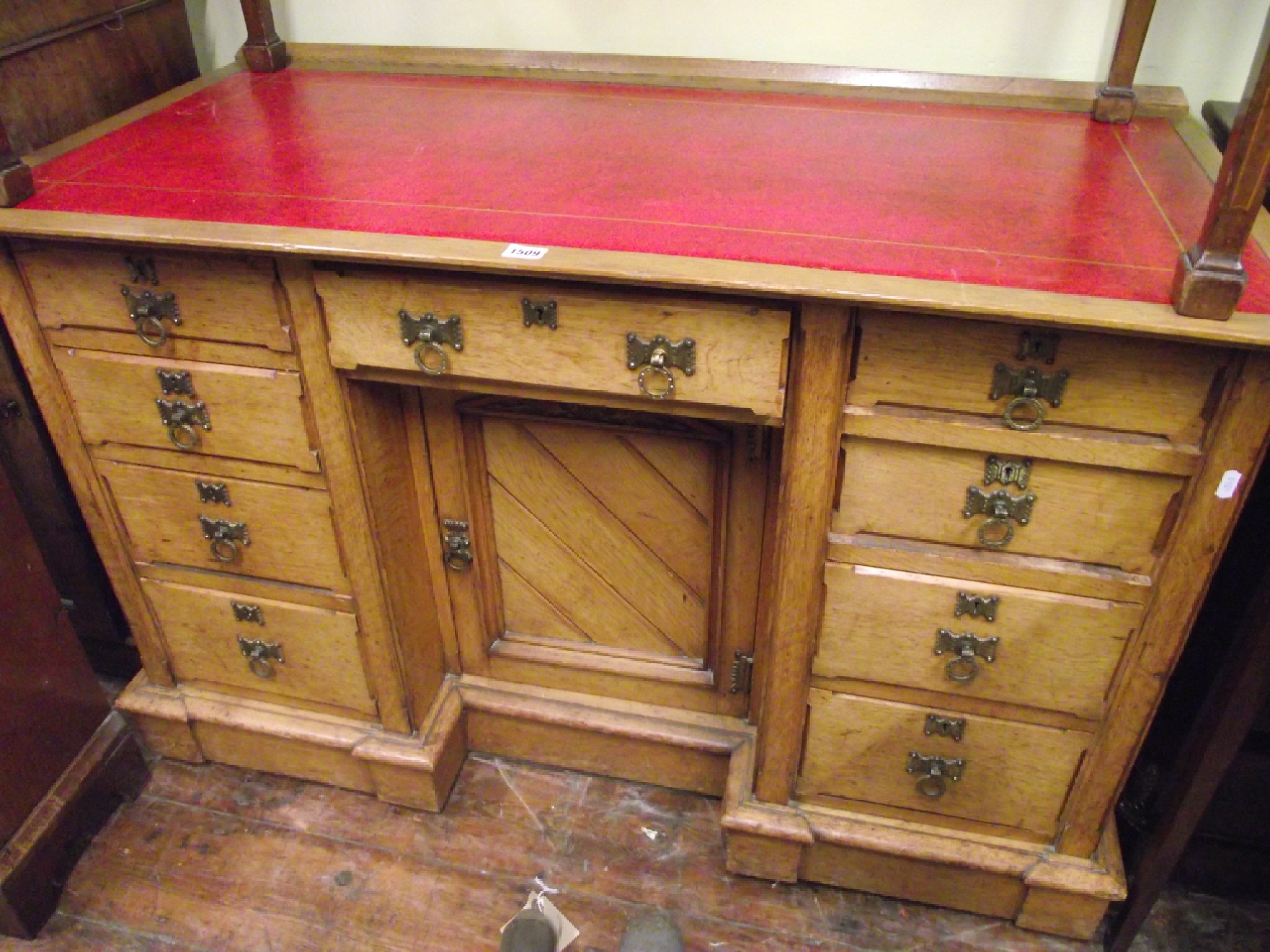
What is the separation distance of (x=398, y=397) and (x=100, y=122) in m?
0.73

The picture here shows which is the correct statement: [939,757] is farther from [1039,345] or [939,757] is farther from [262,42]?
[262,42]

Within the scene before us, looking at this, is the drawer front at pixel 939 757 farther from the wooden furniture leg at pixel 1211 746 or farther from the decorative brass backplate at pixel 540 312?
the decorative brass backplate at pixel 540 312

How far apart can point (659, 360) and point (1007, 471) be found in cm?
46

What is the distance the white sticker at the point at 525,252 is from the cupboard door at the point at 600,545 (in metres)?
0.39

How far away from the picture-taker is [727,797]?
164 centimetres

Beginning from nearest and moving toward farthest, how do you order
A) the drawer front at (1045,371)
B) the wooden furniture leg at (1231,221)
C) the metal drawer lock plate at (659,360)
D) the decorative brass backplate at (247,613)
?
1. the wooden furniture leg at (1231,221)
2. the drawer front at (1045,371)
3. the metal drawer lock plate at (659,360)
4. the decorative brass backplate at (247,613)

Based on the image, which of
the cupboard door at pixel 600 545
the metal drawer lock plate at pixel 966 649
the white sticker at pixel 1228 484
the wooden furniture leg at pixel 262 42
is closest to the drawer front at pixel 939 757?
the metal drawer lock plate at pixel 966 649

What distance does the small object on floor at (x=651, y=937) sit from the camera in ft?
4.84

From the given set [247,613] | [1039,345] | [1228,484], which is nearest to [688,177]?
[1039,345]

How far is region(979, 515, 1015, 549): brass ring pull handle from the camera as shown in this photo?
1260 millimetres

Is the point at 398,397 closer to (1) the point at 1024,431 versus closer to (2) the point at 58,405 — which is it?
(2) the point at 58,405

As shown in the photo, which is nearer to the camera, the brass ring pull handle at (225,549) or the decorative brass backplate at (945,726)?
the decorative brass backplate at (945,726)

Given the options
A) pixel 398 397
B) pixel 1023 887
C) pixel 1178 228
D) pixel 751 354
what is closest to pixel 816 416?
pixel 751 354

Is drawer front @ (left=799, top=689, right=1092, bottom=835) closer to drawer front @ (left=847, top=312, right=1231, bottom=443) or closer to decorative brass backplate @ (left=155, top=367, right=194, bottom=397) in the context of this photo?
drawer front @ (left=847, top=312, right=1231, bottom=443)
